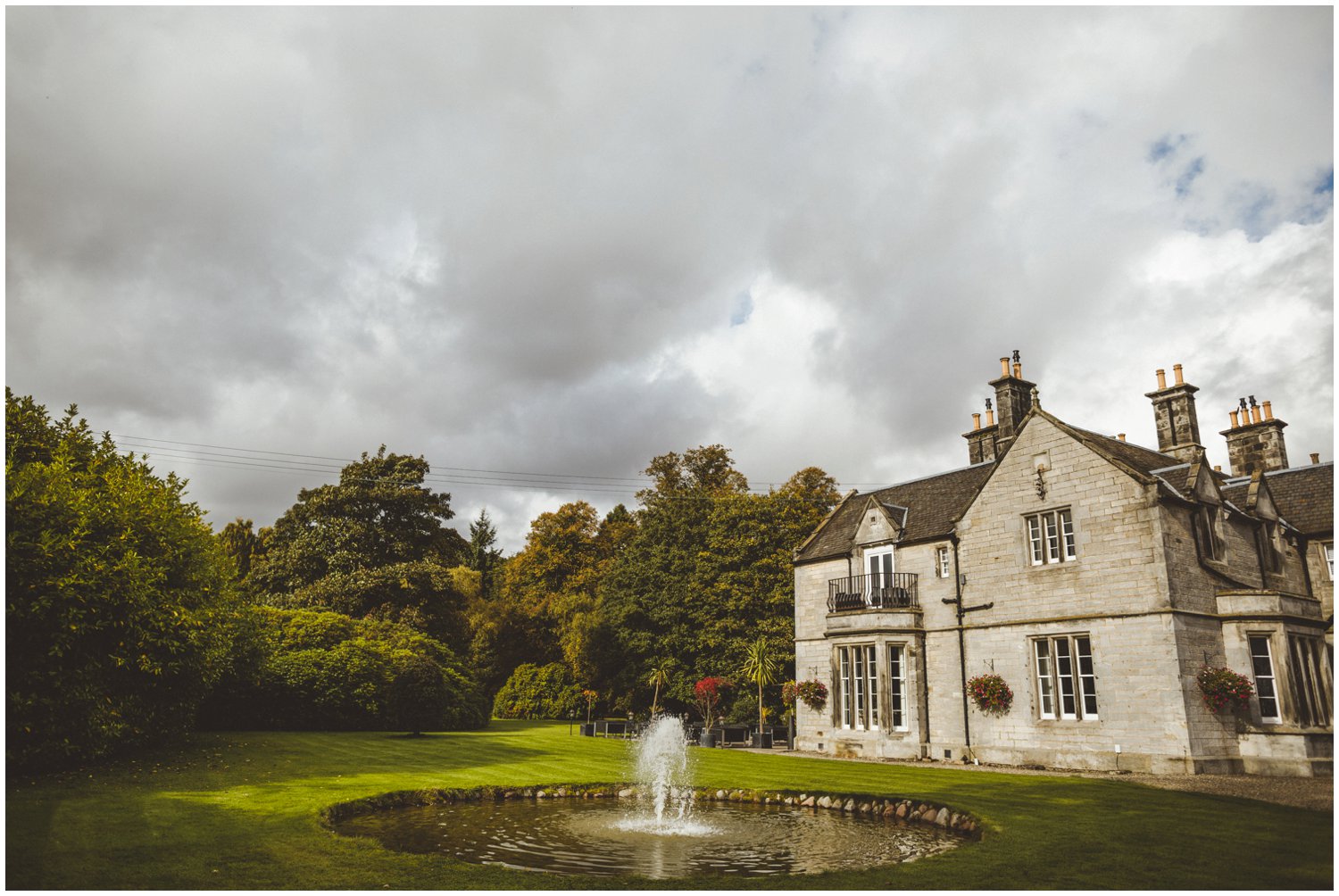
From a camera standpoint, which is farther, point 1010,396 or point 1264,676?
point 1010,396

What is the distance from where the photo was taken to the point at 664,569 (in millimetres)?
43531

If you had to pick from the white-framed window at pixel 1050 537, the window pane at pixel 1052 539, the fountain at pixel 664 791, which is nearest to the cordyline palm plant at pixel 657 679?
the fountain at pixel 664 791

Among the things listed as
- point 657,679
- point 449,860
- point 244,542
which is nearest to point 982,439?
point 657,679

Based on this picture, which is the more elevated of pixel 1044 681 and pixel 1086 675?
pixel 1086 675

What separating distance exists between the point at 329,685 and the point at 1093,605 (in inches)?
988

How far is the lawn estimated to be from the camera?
28.6 feet

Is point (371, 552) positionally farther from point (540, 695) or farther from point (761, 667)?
point (761, 667)

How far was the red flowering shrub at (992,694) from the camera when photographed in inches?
946

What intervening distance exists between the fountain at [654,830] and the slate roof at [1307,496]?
54.1ft

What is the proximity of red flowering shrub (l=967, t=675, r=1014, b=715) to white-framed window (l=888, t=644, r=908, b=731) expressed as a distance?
2438mm

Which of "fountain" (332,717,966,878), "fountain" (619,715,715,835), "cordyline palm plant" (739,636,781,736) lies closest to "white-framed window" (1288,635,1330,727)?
"fountain" (332,717,966,878)

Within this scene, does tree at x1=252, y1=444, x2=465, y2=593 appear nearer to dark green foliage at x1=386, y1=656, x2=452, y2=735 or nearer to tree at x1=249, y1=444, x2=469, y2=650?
tree at x1=249, y1=444, x2=469, y2=650

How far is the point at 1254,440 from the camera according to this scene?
1052 inches

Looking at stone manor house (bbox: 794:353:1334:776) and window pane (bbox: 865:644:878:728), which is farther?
window pane (bbox: 865:644:878:728)
